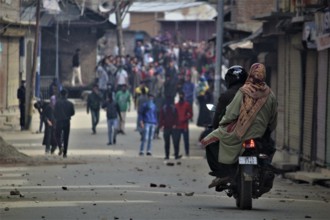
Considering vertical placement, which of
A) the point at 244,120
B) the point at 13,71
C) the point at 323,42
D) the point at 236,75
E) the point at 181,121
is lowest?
the point at 181,121

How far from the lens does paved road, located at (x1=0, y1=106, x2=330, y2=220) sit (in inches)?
534

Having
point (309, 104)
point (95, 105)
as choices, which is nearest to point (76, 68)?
point (95, 105)

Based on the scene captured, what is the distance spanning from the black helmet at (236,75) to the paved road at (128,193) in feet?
5.36

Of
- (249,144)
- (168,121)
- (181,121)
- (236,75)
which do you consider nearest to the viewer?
(249,144)

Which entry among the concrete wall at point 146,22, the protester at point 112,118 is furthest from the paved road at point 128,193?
the concrete wall at point 146,22

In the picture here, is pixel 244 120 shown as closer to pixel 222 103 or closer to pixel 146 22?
pixel 222 103

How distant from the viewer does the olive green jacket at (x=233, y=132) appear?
1430 centimetres

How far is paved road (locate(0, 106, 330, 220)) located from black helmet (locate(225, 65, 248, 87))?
1.63m

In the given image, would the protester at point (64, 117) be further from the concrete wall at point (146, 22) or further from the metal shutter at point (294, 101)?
the concrete wall at point (146, 22)

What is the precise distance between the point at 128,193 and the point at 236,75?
3.23 m

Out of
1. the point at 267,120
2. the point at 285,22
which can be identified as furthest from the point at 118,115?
the point at 267,120

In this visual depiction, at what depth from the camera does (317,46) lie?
24000mm

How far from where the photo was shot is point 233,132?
14359 millimetres

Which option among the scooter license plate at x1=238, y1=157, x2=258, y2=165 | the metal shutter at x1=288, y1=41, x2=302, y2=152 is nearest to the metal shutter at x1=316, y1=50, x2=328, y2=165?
the metal shutter at x1=288, y1=41, x2=302, y2=152
